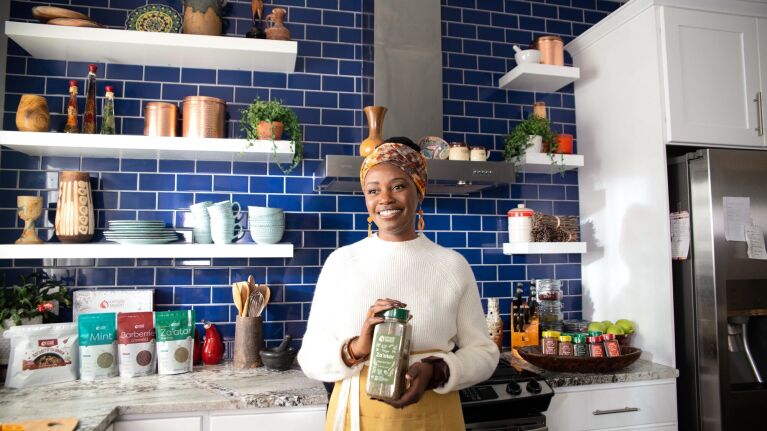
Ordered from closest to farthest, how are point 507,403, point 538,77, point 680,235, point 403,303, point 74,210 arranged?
point 403,303 < point 507,403 < point 74,210 < point 680,235 < point 538,77

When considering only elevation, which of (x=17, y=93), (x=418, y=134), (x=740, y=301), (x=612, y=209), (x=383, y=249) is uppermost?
(x=17, y=93)

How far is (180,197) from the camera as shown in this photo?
2.56m

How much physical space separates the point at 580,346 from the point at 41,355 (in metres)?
2.21

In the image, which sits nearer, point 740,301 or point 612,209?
point 740,301

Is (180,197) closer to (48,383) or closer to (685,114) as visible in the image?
(48,383)

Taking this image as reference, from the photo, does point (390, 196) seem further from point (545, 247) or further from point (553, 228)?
point (553, 228)

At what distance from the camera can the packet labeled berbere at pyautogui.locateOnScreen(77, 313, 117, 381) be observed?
211 centimetres

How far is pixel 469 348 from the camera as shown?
1.49m

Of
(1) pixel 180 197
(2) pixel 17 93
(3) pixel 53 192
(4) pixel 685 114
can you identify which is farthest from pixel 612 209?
(2) pixel 17 93

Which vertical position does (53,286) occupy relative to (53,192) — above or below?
below

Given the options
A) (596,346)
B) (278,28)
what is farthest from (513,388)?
(278,28)

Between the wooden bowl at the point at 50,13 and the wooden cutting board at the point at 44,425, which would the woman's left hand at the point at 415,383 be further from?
the wooden bowl at the point at 50,13

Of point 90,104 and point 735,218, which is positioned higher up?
point 90,104

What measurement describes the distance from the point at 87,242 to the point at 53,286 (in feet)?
0.78
